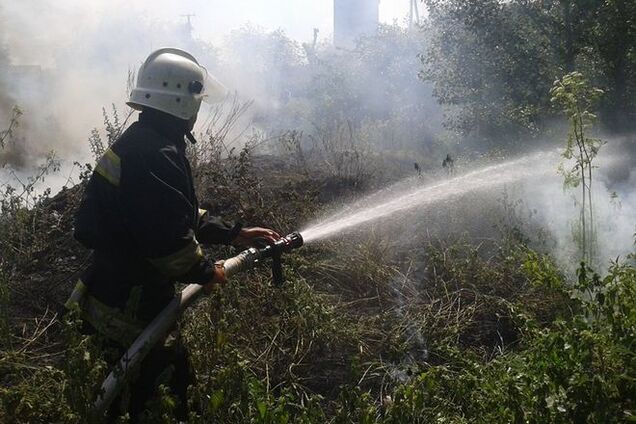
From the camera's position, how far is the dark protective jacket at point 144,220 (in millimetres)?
2861

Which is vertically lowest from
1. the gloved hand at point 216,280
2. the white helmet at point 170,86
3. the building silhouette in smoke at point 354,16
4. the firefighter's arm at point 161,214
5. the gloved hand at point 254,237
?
the gloved hand at point 216,280

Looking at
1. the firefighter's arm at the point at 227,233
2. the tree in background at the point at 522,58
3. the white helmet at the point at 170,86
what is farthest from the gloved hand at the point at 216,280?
the tree in background at the point at 522,58

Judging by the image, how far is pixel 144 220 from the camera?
112 inches

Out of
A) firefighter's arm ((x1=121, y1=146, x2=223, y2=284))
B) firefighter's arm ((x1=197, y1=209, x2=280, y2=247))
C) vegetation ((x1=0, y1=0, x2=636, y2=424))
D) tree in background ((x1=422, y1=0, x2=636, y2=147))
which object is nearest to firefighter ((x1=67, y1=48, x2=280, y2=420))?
firefighter's arm ((x1=121, y1=146, x2=223, y2=284))

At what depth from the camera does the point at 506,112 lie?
9.23m

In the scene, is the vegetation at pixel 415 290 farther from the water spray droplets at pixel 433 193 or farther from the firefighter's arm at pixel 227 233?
the firefighter's arm at pixel 227 233

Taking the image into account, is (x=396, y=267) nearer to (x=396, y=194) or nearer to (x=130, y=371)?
(x=396, y=194)

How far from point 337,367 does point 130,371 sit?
1.58 m

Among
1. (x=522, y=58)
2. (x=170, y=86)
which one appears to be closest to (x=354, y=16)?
(x=522, y=58)

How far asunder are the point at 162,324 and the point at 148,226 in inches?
18.0

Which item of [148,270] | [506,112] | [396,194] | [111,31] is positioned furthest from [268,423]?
[111,31]

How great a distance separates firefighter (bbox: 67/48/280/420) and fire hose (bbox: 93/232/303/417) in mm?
75

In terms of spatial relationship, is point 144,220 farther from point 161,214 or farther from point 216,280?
point 216,280

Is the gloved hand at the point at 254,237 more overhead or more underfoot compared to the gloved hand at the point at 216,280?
more overhead
